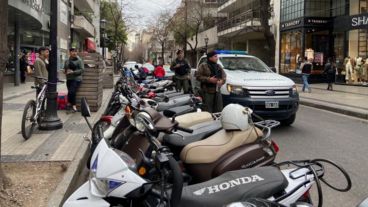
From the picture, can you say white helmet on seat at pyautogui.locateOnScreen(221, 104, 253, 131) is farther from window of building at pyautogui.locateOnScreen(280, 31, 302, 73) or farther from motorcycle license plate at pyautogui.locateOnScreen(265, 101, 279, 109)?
window of building at pyautogui.locateOnScreen(280, 31, 302, 73)

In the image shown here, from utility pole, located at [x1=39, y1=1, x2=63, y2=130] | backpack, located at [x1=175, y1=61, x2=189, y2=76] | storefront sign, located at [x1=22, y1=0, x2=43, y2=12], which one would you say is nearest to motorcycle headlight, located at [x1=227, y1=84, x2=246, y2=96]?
utility pole, located at [x1=39, y1=1, x2=63, y2=130]

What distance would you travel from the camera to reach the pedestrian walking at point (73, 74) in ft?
39.8

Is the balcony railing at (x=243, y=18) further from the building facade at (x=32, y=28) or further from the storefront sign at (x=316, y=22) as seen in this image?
the building facade at (x=32, y=28)

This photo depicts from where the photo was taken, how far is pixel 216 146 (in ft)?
14.9

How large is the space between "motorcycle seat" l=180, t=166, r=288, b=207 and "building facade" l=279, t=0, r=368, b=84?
82.0 feet

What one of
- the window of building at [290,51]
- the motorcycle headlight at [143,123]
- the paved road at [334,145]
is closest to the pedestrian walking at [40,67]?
the paved road at [334,145]

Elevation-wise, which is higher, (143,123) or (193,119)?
(143,123)

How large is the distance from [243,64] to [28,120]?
235 inches

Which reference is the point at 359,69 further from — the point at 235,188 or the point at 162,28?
the point at 162,28

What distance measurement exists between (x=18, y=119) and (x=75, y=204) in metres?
8.11

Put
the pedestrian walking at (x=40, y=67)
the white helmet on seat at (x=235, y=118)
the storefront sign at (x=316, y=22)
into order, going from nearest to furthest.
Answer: the white helmet on seat at (x=235, y=118) → the pedestrian walking at (x=40, y=67) → the storefront sign at (x=316, y=22)

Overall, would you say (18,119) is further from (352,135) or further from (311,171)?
(311,171)

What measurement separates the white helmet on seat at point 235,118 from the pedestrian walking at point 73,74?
8.01 meters

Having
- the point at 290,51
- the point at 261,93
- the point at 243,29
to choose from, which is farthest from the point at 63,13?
the point at 261,93
